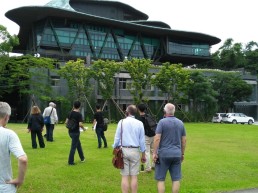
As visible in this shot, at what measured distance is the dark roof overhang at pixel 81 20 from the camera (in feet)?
161

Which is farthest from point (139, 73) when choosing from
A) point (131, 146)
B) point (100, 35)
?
point (131, 146)

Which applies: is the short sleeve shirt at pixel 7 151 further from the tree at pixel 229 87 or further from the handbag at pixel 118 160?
the tree at pixel 229 87

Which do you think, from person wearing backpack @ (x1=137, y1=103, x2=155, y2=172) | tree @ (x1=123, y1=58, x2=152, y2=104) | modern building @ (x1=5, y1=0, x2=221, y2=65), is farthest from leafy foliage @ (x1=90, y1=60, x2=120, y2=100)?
person wearing backpack @ (x1=137, y1=103, x2=155, y2=172)

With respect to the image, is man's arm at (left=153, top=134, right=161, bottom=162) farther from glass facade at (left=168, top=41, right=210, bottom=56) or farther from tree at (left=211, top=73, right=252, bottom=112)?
glass facade at (left=168, top=41, right=210, bottom=56)

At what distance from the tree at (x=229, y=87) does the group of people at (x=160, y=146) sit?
1709 inches

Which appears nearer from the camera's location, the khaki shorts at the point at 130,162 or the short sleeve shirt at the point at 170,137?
the short sleeve shirt at the point at 170,137

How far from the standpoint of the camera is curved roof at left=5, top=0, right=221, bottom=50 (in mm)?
48844

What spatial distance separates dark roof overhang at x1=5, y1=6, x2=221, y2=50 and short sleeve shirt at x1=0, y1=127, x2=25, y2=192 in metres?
46.0

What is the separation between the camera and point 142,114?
9.05m

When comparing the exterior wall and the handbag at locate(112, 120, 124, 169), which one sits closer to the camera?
the handbag at locate(112, 120, 124, 169)

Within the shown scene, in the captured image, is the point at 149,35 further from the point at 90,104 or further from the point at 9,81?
the point at 9,81

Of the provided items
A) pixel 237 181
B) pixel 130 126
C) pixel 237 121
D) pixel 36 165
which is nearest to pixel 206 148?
pixel 237 181

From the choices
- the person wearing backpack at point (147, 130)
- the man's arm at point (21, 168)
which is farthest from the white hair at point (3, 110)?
the person wearing backpack at point (147, 130)

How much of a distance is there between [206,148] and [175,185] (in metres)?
8.94
